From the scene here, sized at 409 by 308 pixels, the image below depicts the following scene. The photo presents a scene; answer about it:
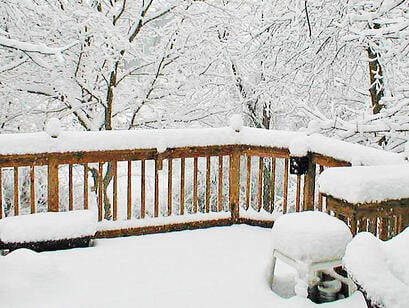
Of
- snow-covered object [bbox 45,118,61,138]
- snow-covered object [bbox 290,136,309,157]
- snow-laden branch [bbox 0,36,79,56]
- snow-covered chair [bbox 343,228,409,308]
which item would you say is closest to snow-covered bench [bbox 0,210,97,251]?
snow-covered object [bbox 45,118,61,138]

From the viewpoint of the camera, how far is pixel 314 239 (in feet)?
13.3

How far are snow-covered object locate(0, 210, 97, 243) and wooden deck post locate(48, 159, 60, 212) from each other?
0.63 ft

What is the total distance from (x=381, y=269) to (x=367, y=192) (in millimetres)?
1576

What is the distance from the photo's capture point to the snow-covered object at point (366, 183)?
3908 mm

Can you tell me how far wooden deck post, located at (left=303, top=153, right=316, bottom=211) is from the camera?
575cm

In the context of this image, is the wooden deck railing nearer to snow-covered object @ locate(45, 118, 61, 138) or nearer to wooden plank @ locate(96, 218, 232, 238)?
wooden plank @ locate(96, 218, 232, 238)

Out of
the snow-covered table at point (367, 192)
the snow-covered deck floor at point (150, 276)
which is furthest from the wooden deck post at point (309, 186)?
the snow-covered table at point (367, 192)

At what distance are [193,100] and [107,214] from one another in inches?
106

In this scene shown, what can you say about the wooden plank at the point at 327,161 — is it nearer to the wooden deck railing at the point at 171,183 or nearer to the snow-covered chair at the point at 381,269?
the wooden deck railing at the point at 171,183

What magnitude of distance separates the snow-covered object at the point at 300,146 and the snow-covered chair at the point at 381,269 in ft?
9.80

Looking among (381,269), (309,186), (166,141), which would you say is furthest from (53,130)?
(381,269)

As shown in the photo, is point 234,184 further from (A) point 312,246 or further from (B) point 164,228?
(A) point 312,246

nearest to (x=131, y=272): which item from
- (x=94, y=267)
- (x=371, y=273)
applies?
(x=94, y=267)

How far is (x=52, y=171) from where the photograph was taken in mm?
5566
